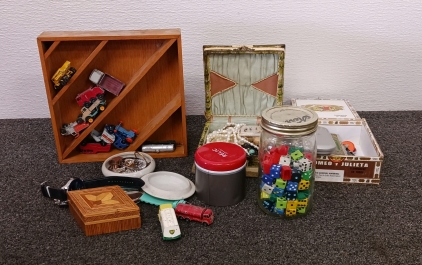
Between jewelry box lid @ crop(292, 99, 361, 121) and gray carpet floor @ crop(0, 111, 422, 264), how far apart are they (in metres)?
0.17

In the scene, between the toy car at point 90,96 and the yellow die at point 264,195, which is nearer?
the yellow die at point 264,195

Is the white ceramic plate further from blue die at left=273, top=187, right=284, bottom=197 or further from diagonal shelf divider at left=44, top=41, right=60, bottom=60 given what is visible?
diagonal shelf divider at left=44, top=41, right=60, bottom=60

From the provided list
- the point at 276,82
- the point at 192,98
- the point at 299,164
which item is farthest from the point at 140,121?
the point at 299,164

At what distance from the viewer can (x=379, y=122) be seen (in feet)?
4.27

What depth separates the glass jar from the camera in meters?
0.80

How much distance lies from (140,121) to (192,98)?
9.9 inches

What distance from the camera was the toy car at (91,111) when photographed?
3.51 ft

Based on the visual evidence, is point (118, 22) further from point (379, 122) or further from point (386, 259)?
point (386, 259)

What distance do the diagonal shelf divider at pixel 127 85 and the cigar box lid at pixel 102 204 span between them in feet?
0.79

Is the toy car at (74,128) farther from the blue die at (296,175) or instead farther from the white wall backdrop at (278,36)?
the blue die at (296,175)

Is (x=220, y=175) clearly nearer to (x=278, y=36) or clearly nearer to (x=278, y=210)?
(x=278, y=210)

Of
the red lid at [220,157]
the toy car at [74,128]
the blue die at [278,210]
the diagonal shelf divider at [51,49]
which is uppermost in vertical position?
the diagonal shelf divider at [51,49]

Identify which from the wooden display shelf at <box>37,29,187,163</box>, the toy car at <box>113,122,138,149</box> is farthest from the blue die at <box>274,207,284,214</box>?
the toy car at <box>113,122,138,149</box>

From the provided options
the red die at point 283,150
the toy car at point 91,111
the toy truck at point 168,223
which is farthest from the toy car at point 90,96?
the red die at point 283,150
